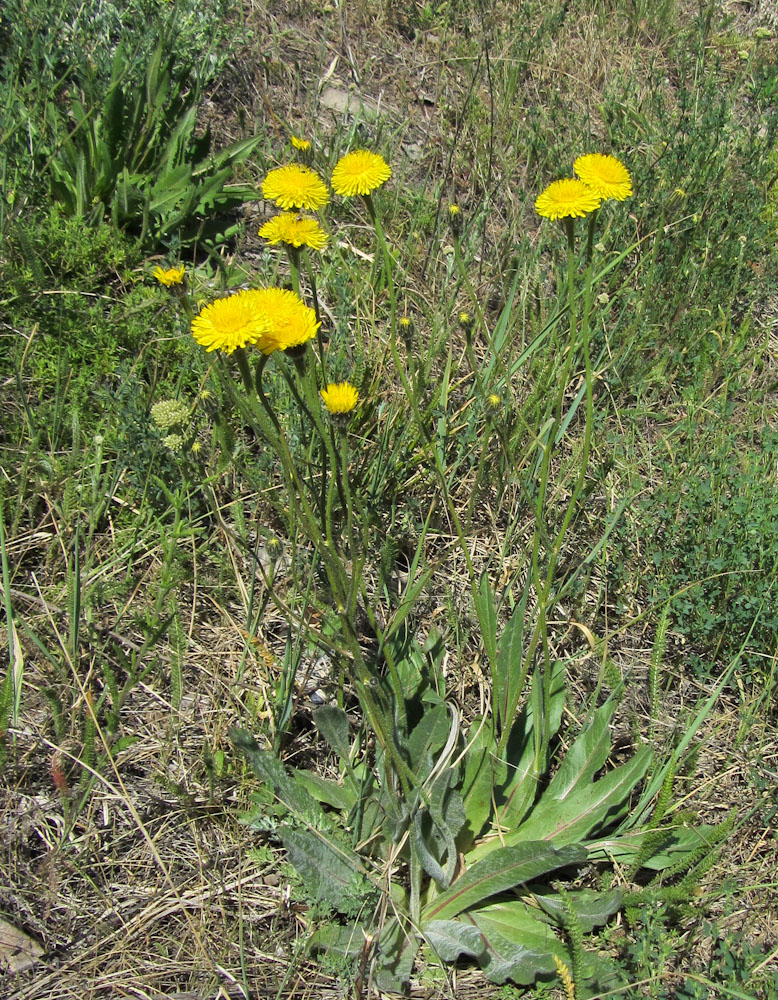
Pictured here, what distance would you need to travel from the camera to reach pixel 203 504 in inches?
89.4

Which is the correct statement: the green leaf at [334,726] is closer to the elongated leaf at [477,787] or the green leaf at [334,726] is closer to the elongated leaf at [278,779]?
the elongated leaf at [278,779]

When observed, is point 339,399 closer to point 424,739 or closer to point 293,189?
point 293,189

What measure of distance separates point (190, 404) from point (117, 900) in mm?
1309

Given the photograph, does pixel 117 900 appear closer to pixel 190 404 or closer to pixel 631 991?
pixel 631 991

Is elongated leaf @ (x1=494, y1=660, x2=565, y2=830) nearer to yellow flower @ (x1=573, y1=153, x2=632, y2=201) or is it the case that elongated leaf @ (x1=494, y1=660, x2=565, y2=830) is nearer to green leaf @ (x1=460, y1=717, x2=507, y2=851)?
green leaf @ (x1=460, y1=717, x2=507, y2=851)

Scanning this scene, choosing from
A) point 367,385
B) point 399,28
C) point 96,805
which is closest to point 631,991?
point 96,805

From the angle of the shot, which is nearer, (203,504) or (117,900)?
(117,900)

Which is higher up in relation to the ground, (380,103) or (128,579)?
(380,103)

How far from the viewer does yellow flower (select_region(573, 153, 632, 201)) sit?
1.36m

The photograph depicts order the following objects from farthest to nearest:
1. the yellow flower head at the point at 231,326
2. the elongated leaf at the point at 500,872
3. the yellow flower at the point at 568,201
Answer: the elongated leaf at the point at 500,872 → the yellow flower at the point at 568,201 → the yellow flower head at the point at 231,326

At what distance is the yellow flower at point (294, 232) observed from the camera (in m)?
1.37

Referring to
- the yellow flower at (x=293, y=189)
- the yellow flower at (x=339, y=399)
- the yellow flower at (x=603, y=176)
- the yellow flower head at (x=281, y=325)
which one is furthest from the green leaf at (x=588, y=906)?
the yellow flower at (x=293, y=189)

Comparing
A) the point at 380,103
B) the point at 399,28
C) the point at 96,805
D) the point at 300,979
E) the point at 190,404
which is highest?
the point at 399,28

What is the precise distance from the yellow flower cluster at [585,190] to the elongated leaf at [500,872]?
115cm
